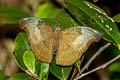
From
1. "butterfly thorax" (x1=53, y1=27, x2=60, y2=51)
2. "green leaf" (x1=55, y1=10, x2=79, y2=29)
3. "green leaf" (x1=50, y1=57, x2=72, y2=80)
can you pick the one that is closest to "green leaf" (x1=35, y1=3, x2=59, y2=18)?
"green leaf" (x1=55, y1=10, x2=79, y2=29)

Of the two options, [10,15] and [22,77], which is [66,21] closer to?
[22,77]

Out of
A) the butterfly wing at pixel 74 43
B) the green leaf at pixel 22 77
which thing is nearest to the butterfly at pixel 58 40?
the butterfly wing at pixel 74 43

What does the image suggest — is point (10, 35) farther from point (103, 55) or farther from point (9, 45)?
point (103, 55)

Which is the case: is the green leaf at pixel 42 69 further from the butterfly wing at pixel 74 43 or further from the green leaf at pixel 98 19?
the green leaf at pixel 98 19

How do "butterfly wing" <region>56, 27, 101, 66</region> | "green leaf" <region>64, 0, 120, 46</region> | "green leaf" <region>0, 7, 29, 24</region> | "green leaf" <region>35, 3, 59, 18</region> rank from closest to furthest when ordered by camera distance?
"green leaf" <region>64, 0, 120, 46</region> → "butterfly wing" <region>56, 27, 101, 66</region> → "green leaf" <region>0, 7, 29, 24</region> → "green leaf" <region>35, 3, 59, 18</region>

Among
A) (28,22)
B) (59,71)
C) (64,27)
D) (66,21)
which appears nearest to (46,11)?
(66,21)

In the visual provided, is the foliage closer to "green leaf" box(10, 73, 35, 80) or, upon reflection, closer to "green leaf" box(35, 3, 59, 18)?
"green leaf" box(10, 73, 35, 80)

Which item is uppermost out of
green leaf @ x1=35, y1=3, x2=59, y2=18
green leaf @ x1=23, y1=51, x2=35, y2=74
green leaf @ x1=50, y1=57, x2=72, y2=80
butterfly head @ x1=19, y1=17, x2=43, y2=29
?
butterfly head @ x1=19, y1=17, x2=43, y2=29
